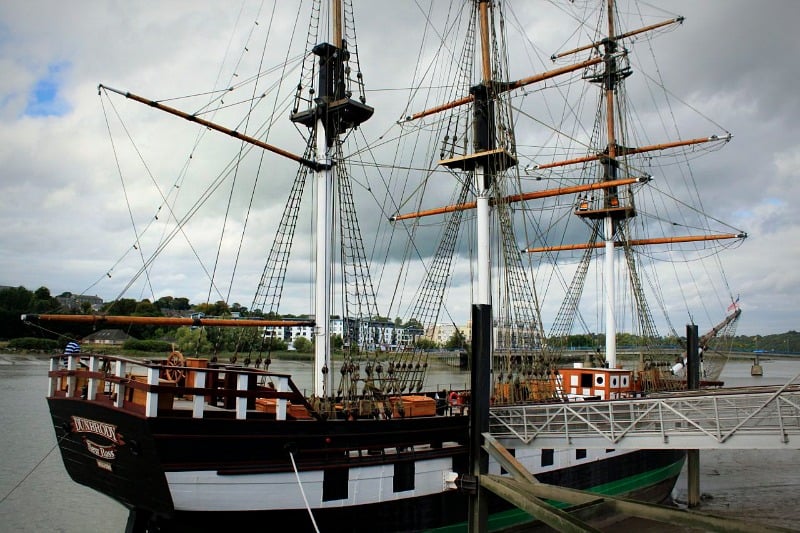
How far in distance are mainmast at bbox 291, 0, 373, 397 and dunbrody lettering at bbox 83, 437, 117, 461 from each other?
5.11 metres

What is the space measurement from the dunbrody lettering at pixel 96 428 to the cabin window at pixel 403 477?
547cm

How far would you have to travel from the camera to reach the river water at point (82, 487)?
17.4 meters

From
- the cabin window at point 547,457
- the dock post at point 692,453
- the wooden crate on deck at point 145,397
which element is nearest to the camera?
the wooden crate on deck at point 145,397

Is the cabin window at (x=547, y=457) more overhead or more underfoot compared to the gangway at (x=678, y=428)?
more underfoot

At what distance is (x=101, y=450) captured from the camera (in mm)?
11266

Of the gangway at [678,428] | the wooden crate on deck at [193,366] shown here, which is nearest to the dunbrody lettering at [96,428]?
the wooden crate on deck at [193,366]

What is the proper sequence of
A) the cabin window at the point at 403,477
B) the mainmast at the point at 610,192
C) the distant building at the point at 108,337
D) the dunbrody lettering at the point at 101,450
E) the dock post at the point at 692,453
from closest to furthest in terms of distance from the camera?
the dunbrody lettering at the point at 101,450
the cabin window at the point at 403,477
the dock post at the point at 692,453
the mainmast at the point at 610,192
the distant building at the point at 108,337

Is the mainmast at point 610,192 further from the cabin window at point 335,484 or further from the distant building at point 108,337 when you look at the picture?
the distant building at point 108,337

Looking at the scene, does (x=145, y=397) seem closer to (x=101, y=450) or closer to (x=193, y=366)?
(x=101, y=450)

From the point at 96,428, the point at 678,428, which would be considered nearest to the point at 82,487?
the point at 96,428

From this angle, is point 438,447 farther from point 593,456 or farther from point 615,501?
point 593,456

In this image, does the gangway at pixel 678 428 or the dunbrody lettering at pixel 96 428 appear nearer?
the dunbrody lettering at pixel 96 428

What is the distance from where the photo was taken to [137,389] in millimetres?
10438

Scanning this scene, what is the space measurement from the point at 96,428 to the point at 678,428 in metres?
12.1
